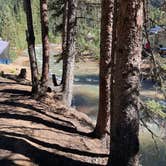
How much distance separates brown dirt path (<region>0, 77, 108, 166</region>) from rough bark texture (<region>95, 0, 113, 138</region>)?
73cm

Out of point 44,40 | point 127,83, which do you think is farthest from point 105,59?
point 44,40

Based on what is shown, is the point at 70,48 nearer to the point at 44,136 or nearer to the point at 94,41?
the point at 94,41

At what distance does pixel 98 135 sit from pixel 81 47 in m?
7.76

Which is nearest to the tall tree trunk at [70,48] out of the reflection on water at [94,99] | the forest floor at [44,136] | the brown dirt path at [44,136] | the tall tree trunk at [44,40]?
the tall tree trunk at [44,40]

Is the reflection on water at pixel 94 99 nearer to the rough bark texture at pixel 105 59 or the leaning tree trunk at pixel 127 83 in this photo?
the rough bark texture at pixel 105 59

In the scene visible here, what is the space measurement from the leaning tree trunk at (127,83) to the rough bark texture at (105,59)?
2.23 metres

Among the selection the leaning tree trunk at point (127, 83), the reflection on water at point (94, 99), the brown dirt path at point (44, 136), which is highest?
the leaning tree trunk at point (127, 83)

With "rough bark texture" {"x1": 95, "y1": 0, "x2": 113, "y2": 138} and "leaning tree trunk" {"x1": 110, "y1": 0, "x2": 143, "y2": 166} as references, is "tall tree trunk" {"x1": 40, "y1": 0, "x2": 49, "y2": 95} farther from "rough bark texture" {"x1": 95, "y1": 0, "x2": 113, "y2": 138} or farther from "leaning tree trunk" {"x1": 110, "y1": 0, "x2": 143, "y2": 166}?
"leaning tree trunk" {"x1": 110, "y1": 0, "x2": 143, "y2": 166}

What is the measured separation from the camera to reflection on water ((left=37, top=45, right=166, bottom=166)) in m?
17.1

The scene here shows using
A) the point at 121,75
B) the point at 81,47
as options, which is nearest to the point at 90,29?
the point at 81,47

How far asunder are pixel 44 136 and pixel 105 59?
224 cm

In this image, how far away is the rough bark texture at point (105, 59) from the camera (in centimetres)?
941

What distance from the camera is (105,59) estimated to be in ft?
31.7

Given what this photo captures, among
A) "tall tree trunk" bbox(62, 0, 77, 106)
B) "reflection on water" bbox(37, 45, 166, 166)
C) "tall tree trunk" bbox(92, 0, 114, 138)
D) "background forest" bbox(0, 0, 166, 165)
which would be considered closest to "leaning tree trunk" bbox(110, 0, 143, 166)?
"tall tree trunk" bbox(92, 0, 114, 138)
